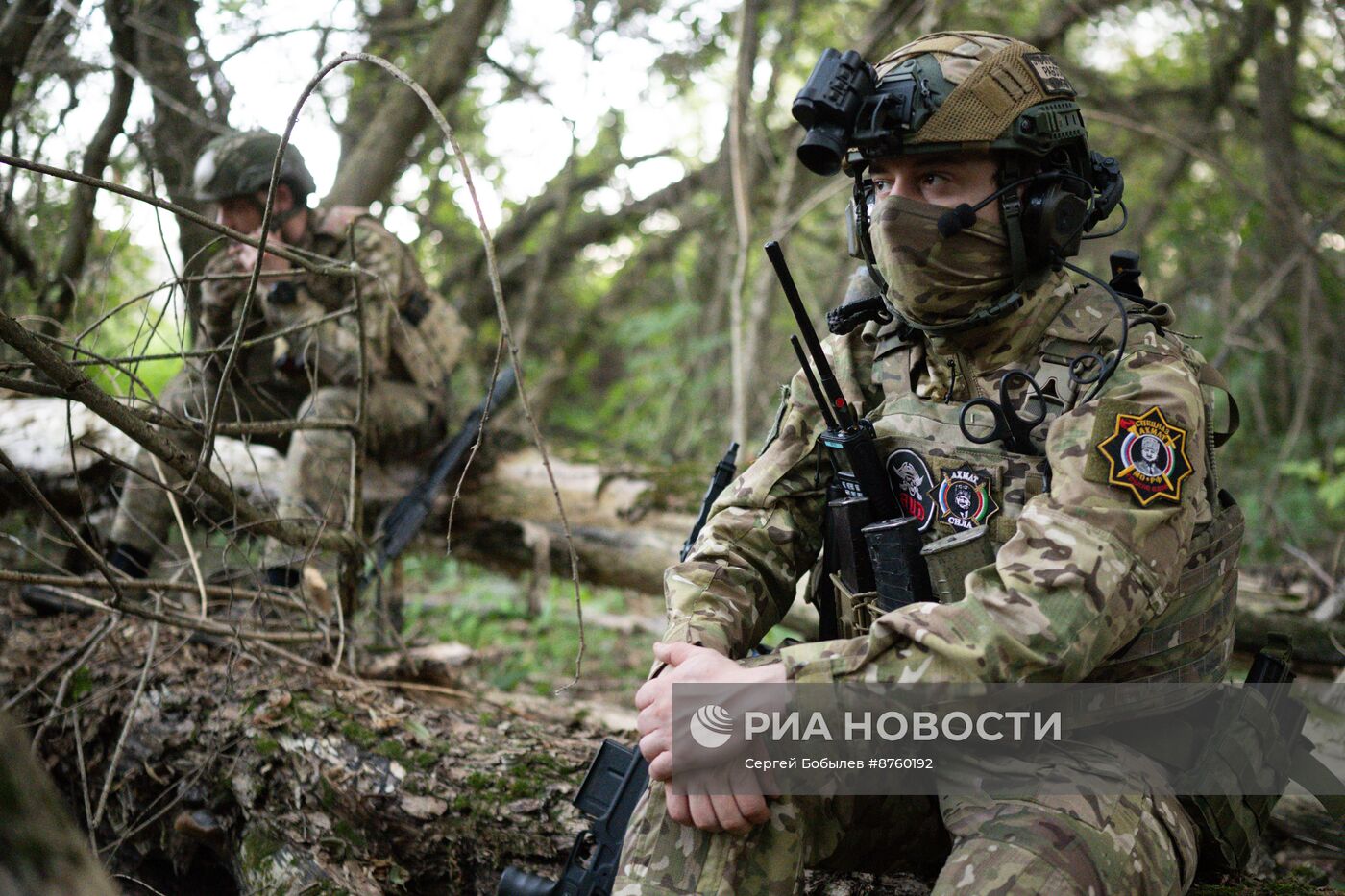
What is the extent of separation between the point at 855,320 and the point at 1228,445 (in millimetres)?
6948

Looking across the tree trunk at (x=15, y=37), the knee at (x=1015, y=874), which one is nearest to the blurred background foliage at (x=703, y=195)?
the tree trunk at (x=15, y=37)

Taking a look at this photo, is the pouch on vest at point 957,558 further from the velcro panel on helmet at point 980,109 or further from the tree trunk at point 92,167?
the tree trunk at point 92,167

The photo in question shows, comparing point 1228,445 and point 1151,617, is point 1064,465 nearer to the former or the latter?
point 1151,617

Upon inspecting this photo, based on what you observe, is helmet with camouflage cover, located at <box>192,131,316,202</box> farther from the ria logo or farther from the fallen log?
the ria logo

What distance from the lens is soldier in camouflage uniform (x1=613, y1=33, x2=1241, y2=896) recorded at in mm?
1699

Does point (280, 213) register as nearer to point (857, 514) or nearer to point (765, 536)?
point (765, 536)

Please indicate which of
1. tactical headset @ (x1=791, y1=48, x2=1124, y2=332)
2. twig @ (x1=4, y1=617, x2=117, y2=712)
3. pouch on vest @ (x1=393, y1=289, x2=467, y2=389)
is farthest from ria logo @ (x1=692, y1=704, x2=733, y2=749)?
pouch on vest @ (x1=393, y1=289, x2=467, y2=389)

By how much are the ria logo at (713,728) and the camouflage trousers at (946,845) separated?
190mm

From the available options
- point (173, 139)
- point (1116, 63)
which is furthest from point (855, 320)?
point (1116, 63)

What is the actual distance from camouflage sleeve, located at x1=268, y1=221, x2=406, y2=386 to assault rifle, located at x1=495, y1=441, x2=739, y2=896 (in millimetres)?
3169

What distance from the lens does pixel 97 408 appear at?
97.8 inches

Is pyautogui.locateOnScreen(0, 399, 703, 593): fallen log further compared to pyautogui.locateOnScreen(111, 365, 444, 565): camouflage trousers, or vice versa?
pyautogui.locateOnScreen(0, 399, 703, 593): fallen log

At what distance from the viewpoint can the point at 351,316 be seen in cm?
502

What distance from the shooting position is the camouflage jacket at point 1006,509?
5.56 feet
